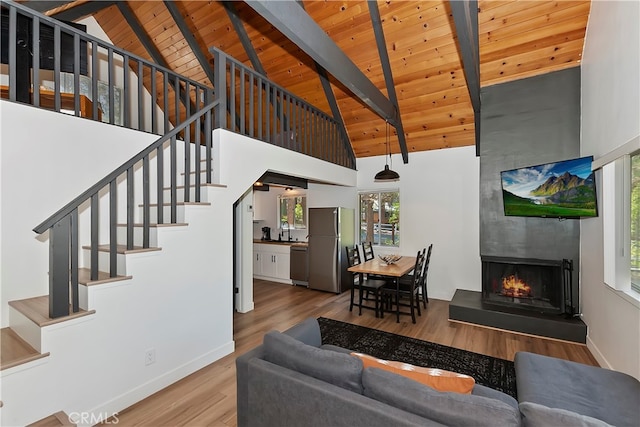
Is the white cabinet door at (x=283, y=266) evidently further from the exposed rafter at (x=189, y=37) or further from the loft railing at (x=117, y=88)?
the exposed rafter at (x=189, y=37)

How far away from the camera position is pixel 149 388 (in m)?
2.35

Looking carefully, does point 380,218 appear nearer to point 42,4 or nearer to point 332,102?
point 332,102

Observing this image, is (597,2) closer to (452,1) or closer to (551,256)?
(452,1)

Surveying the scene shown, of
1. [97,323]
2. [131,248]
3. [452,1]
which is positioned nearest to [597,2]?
[452,1]

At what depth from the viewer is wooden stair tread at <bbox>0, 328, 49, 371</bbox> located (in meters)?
1.71

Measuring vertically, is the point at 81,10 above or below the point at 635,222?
above

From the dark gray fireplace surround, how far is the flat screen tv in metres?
0.36

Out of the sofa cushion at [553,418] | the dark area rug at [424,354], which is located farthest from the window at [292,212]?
the sofa cushion at [553,418]

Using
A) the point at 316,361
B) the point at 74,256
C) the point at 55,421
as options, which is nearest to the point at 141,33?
the point at 74,256

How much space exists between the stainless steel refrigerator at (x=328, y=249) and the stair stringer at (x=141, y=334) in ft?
8.93

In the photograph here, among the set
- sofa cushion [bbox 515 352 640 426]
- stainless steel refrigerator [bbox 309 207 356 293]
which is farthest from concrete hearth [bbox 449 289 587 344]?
stainless steel refrigerator [bbox 309 207 356 293]

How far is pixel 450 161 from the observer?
5199 mm

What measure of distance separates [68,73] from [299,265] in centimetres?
501

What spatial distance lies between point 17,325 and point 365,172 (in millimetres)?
5428
